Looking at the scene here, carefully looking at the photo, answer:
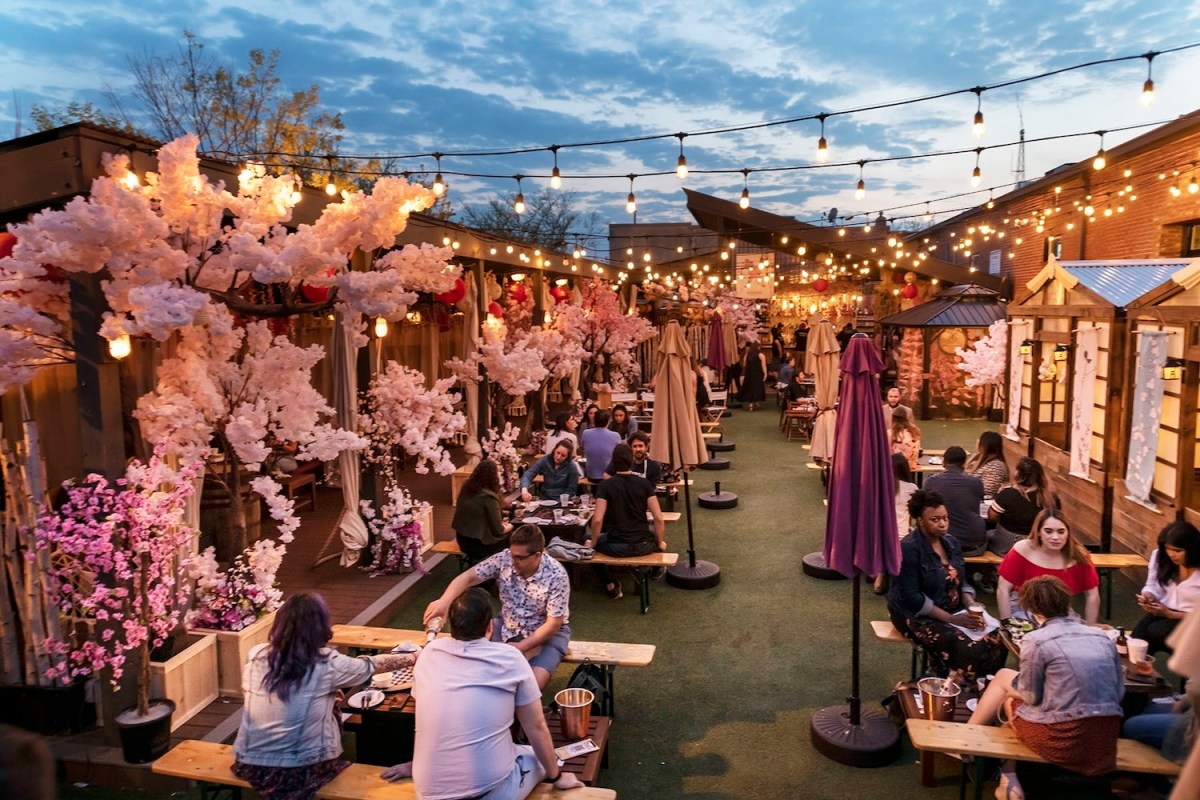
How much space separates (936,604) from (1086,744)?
4.95ft

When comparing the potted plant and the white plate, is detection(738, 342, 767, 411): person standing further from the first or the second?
the potted plant

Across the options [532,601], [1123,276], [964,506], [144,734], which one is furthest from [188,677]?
[1123,276]

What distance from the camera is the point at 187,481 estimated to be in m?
4.71

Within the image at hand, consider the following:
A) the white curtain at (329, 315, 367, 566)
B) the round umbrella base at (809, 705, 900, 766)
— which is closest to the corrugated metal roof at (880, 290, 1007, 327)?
the white curtain at (329, 315, 367, 566)

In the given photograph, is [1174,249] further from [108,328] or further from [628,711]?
[108,328]

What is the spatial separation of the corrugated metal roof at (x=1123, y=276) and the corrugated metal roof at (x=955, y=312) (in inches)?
300

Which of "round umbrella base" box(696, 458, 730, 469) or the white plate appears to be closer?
the white plate

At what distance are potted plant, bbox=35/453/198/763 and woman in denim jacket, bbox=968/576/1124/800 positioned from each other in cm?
452

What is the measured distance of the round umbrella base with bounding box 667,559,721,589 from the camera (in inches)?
294

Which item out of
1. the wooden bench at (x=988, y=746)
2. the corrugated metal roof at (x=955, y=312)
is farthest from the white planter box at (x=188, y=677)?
the corrugated metal roof at (x=955, y=312)

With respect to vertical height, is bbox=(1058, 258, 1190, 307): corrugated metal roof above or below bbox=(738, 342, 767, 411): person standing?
above

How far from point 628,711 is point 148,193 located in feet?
14.1

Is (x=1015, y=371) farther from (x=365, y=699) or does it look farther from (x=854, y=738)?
(x=365, y=699)

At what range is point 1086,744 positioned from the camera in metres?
3.66
